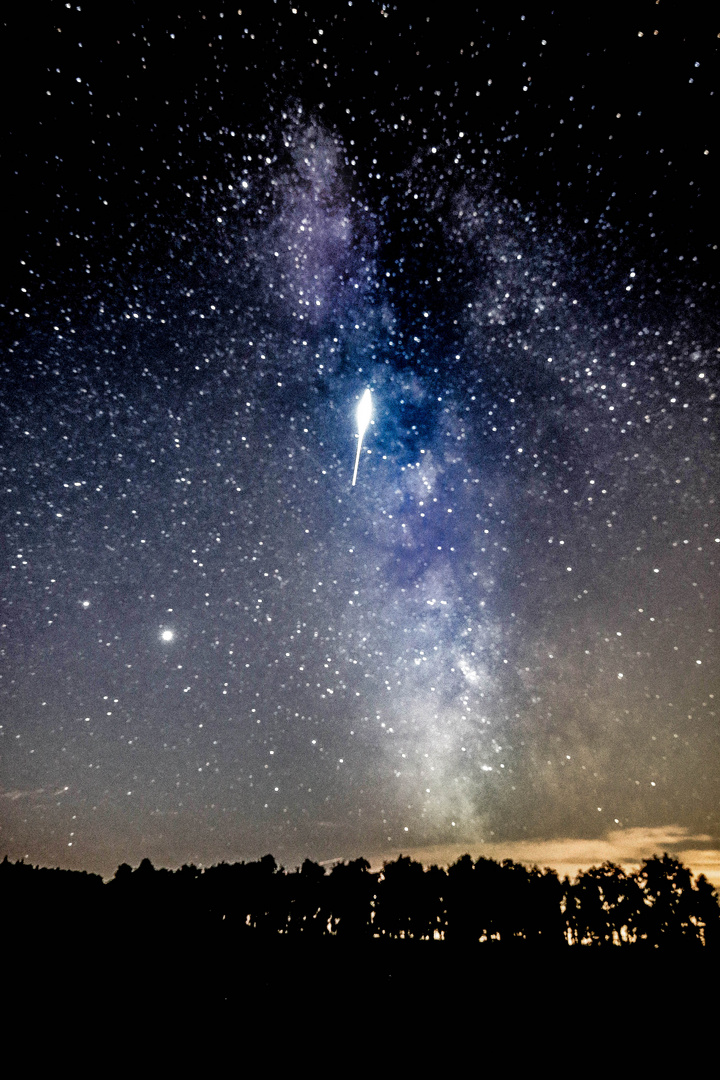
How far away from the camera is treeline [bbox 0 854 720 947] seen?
44.3 metres

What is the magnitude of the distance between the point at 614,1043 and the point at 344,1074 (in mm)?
9608

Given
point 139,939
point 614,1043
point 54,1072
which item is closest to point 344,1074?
point 54,1072

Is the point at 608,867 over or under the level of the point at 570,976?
over

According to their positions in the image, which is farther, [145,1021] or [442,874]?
[442,874]

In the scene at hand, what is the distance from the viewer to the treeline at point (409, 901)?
145ft

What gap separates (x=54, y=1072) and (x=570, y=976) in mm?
27079

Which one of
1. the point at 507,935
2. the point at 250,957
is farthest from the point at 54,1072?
the point at 507,935

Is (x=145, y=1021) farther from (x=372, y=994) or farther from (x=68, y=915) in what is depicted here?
(x=68, y=915)

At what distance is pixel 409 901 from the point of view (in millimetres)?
51500

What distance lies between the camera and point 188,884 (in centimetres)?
5725

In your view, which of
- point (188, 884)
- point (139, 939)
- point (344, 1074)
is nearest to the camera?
point (344, 1074)

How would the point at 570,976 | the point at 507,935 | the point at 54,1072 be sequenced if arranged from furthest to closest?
the point at 507,935 < the point at 570,976 < the point at 54,1072

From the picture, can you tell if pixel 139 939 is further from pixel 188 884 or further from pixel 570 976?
pixel 188 884

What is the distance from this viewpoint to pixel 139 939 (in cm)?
2945
